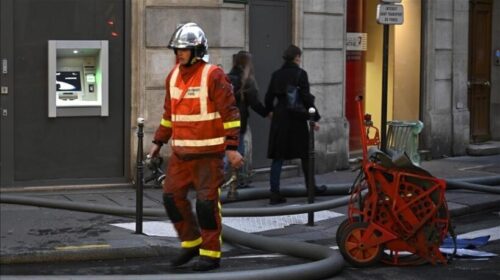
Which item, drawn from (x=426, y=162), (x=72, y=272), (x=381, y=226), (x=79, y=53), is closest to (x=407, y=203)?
(x=381, y=226)

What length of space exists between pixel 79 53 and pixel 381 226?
557cm

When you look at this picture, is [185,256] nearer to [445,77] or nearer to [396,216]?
[396,216]

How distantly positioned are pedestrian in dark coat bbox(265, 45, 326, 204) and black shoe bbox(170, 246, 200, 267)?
358 cm

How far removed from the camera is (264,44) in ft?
45.1

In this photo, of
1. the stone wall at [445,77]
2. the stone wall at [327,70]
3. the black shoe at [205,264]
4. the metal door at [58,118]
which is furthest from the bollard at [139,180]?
the stone wall at [445,77]

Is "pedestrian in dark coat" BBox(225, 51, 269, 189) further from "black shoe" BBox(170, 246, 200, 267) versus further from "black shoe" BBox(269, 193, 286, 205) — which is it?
"black shoe" BBox(170, 246, 200, 267)

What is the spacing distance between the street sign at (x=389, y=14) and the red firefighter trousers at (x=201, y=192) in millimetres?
5677

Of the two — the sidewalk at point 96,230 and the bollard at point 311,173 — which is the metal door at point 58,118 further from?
the bollard at point 311,173

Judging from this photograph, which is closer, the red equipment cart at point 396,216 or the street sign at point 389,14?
the red equipment cart at point 396,216

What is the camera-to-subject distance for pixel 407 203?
8250mm

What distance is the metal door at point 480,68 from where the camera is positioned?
58.7 ft

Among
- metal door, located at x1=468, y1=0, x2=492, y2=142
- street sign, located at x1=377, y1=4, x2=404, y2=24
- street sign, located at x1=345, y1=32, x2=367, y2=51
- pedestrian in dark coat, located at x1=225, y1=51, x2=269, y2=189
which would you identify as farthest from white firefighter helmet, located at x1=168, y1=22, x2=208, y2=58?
metal door, located at x1=468, y1=0, x2=492, y2=142

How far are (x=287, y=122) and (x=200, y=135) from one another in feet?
13.1

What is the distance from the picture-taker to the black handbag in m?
11.6
